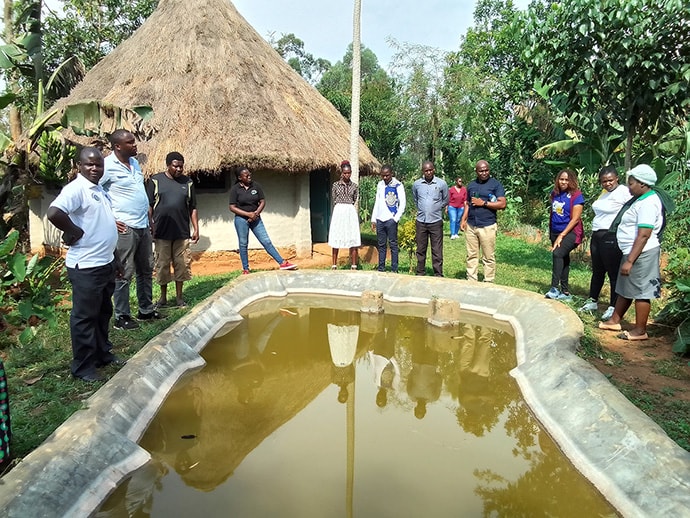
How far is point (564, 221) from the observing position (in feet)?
19.7

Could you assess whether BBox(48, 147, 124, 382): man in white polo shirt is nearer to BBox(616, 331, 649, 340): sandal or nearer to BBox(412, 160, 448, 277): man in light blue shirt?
BBox(412, 160, 448, 277): man in light blue shirt

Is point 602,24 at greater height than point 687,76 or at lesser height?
greater

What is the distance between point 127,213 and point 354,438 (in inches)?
125

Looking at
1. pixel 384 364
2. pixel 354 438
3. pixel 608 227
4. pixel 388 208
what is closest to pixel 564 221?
pixel 608 227

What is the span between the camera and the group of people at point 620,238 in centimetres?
454

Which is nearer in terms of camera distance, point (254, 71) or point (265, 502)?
point (265, 502)

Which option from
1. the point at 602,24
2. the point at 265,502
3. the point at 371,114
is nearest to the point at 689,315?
the point at 602,24

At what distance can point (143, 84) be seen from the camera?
9.65m

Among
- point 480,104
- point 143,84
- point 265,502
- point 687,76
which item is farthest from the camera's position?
point 480,104

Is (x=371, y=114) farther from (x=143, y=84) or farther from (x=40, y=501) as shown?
(x=40, y=501)

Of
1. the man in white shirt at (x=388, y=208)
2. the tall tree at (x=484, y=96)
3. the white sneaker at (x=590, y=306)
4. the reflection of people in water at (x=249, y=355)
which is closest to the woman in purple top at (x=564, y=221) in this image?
the white sneaker at (x=590, y=306)

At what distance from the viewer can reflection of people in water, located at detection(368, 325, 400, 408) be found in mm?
3820

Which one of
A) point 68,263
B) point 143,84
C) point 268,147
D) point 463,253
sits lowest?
point 463,253

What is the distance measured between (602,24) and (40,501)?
7.01 metres
